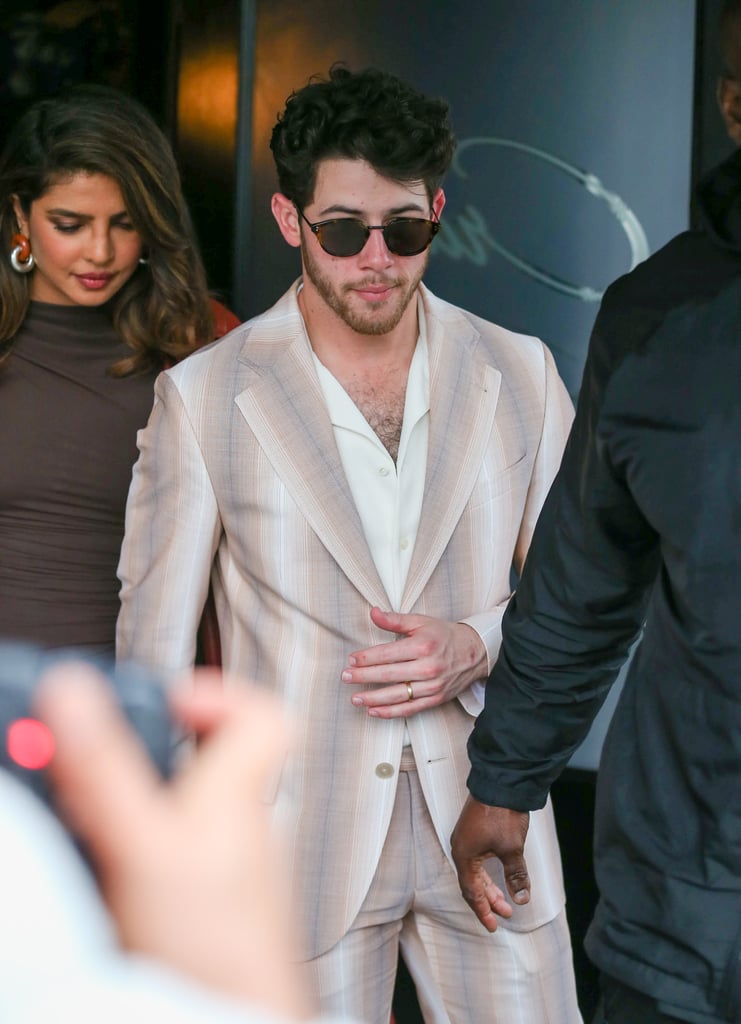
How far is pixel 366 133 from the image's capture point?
295cm

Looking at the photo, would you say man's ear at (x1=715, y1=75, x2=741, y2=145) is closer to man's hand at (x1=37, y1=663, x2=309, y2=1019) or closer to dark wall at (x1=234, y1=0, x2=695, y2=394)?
man's hand at (x1=37, y1=663, x2=309, y2=1019)

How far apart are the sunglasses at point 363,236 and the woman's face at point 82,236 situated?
21.6 inches

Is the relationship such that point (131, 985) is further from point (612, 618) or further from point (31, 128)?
point (31, 128)

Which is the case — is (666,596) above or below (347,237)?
below

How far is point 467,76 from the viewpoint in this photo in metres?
4.44

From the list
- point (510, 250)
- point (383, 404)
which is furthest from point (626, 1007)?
point (510, 250)

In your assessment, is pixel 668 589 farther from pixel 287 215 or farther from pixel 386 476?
pixel 287 215

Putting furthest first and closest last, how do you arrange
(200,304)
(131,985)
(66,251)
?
(200,304) → (66,251) → (131,985)

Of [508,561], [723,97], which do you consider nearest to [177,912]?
[723,97]

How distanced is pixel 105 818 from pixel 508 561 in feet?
7.09

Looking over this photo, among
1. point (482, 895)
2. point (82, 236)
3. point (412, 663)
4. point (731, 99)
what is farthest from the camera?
point (82, 236)

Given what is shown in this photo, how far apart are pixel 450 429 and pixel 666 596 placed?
3.22ft

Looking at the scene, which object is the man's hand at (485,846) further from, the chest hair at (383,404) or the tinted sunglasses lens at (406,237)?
the tinted sunglasses lens at (406,237)

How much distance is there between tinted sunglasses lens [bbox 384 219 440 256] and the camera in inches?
113
